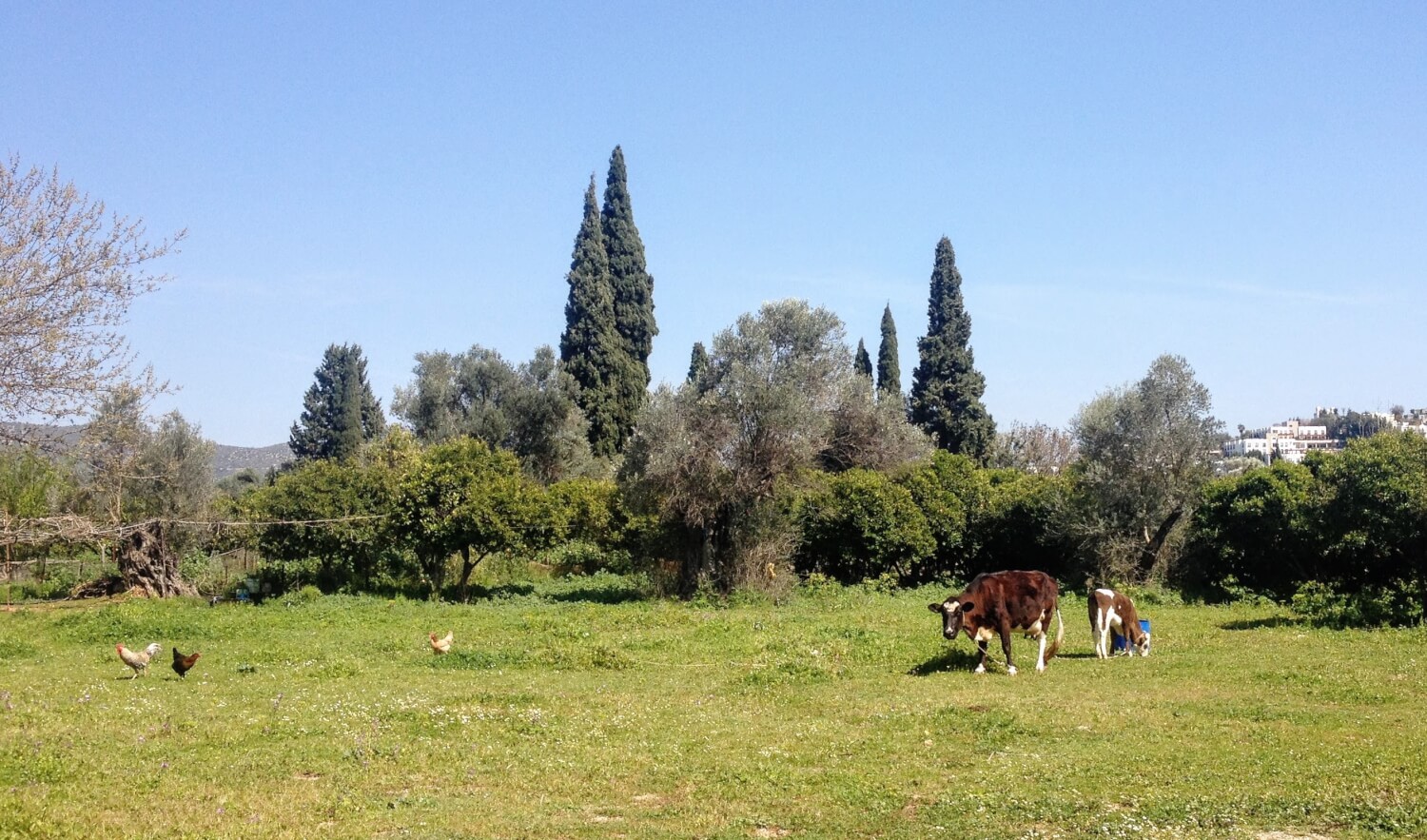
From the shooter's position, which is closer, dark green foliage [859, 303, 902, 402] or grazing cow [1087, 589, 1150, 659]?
grazing cow [1087, 589, 1150, 659]

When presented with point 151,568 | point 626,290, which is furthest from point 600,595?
point 626,290

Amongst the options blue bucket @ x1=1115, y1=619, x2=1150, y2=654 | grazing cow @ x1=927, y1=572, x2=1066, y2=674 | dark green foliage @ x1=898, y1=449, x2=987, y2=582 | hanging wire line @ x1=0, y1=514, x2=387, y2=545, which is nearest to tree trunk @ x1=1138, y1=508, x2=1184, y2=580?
dark green foliage @ x1=898, y1=449, x2=987, y2=582

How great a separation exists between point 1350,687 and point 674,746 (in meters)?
8.96

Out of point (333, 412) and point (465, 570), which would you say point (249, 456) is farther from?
point (465, 570)

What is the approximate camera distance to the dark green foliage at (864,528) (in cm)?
3459

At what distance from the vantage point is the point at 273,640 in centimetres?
2306

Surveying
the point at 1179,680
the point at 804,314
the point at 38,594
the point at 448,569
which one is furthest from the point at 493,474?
the point at 1179,680

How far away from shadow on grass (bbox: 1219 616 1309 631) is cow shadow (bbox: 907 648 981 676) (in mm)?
7749

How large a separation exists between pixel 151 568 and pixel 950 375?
1480 inches

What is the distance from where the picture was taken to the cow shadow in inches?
704

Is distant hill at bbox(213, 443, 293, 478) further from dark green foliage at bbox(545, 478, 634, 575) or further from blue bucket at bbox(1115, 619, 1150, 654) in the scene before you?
blue bucket at bbox(1115, 619, 1150, 654)

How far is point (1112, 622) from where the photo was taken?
19.4m

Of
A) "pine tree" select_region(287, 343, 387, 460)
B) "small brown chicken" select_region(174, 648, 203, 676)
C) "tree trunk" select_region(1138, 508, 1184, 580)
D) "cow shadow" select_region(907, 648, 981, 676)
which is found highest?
"pine tree" select_region(287, 343, 387, 460)

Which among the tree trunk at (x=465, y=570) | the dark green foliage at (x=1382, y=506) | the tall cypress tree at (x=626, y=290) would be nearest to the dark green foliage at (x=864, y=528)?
the tree trunk at (x=465, y=570)
